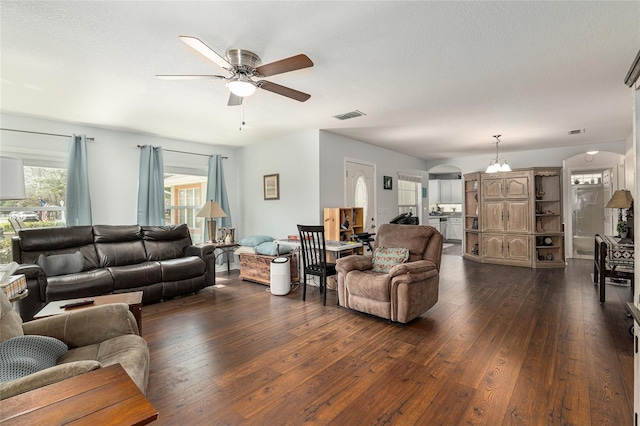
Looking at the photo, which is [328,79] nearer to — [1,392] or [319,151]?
[319,151]

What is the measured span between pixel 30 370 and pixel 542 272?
23.0 ft

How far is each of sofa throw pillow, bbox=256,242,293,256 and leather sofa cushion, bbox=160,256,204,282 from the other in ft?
3.05

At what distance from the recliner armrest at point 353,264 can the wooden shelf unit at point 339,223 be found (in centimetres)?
112

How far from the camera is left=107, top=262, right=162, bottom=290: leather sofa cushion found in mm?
3867

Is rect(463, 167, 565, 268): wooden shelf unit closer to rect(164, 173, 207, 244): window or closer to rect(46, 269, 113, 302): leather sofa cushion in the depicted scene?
rect(164, 173, 207, 244): window

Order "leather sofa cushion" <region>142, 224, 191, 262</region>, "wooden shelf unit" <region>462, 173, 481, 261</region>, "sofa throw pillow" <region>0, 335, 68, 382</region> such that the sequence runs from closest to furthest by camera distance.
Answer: "sofa throw pillow" <region>0, 335, 68, 382</region>
"leather sofa cushion" <region>142, 224, 191, 262</region>
"wooden shelf unit" <region>462, 173, 481, 261</region>

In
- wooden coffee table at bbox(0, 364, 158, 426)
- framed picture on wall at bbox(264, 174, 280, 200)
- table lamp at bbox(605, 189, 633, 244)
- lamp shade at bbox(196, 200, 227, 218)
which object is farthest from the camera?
framed picture on wall at bbox(264, 174, 280, 200)

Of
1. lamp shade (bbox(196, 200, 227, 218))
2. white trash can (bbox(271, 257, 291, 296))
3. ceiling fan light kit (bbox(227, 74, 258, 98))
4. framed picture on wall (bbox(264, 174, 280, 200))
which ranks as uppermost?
ceiling fan light kit (bbox(227, 74, 258, 98))

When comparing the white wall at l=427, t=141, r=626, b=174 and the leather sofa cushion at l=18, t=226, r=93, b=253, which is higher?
the white wall at l=427, t=141, r=626, b=174

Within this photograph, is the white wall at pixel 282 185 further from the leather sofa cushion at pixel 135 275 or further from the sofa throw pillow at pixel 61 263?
the sofa throw pillow at pixel 61 263

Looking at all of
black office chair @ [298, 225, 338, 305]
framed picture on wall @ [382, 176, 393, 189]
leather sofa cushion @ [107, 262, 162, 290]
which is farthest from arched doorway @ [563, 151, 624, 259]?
leather sofa cushion @ [107, 262, 162, 290]

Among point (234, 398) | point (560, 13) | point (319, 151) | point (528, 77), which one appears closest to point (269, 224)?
point (319, 151)

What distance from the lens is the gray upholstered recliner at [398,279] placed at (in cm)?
320

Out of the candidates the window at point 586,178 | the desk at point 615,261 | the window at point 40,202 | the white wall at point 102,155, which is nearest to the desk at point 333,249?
the white wall at point 102,155
